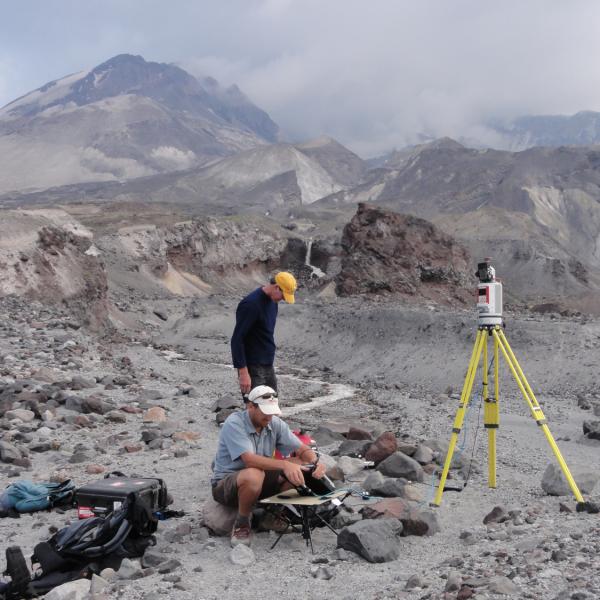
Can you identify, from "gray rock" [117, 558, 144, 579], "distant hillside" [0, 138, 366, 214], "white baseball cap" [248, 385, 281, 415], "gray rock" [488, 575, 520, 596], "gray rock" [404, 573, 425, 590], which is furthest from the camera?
"distant hillside" [0, 138, 366, 214]

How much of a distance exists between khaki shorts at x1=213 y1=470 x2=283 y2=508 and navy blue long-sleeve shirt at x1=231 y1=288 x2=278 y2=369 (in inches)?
61.5

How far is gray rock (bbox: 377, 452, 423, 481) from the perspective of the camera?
26.5 ft

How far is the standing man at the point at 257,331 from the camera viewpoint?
7457 mm

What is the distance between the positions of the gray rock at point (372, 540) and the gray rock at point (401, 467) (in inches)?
84.2

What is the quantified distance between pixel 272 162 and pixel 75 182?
49.4m

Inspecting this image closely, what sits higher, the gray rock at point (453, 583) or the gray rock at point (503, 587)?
the gray rock at point (503, 587)

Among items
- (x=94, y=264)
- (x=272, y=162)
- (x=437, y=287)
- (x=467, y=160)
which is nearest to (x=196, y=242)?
(x=437, y=287)

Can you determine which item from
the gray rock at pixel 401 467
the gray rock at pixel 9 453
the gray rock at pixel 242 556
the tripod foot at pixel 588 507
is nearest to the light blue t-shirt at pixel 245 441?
the gray rock at pixel 242 556

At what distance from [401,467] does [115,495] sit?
338 cm

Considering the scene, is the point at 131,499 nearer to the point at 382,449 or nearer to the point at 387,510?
the point at 387,510

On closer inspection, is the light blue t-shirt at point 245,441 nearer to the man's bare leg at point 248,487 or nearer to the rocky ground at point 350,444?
the man's bare leg at point 248,487

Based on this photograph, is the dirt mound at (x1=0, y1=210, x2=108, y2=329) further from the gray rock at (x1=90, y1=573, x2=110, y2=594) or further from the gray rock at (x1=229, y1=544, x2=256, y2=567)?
the gray rock at (x1=90, y1=573, x2=110, y2=594)

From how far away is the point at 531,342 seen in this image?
850 inches

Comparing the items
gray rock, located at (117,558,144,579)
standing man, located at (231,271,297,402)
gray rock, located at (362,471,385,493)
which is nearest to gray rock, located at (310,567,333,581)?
gray rock, located at (117,558,144,579)
